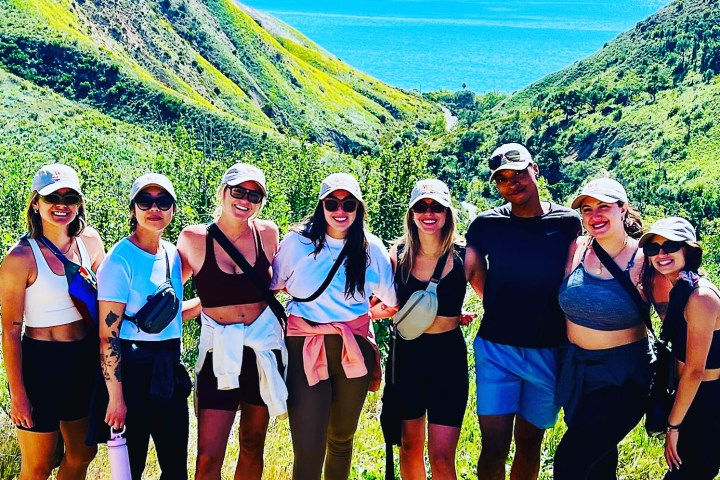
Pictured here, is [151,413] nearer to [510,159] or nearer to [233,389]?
[233,389]

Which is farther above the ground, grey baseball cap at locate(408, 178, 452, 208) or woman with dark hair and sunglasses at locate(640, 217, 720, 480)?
grey baseball cap at locate(408, 178, 452, 208)

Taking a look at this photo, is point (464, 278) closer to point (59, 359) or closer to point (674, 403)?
point (674, 403)

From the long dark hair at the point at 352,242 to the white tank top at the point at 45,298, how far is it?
4.77ft

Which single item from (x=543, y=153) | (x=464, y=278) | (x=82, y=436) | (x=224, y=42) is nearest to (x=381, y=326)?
(x=464, y=278)

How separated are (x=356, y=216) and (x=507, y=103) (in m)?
118

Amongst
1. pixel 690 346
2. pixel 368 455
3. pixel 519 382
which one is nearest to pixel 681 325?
pixel 690 346

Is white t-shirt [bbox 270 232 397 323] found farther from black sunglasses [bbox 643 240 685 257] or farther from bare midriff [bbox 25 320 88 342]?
black sunglasses [bbox 643 240 685 257]

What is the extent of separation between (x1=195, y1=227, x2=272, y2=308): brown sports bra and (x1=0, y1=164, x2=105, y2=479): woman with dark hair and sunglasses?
702mm

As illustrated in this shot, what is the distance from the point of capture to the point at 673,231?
411 centimetres

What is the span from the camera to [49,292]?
417cm

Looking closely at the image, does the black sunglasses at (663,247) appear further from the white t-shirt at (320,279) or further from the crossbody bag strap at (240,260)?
the crossbody bag strap at (240,260)

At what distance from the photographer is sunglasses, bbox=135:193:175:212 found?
4.32 m

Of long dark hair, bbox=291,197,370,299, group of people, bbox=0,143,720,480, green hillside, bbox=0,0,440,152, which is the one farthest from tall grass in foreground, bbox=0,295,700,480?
green hillside, bbox=0,0,440,152

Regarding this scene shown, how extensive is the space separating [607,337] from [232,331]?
2286mm
